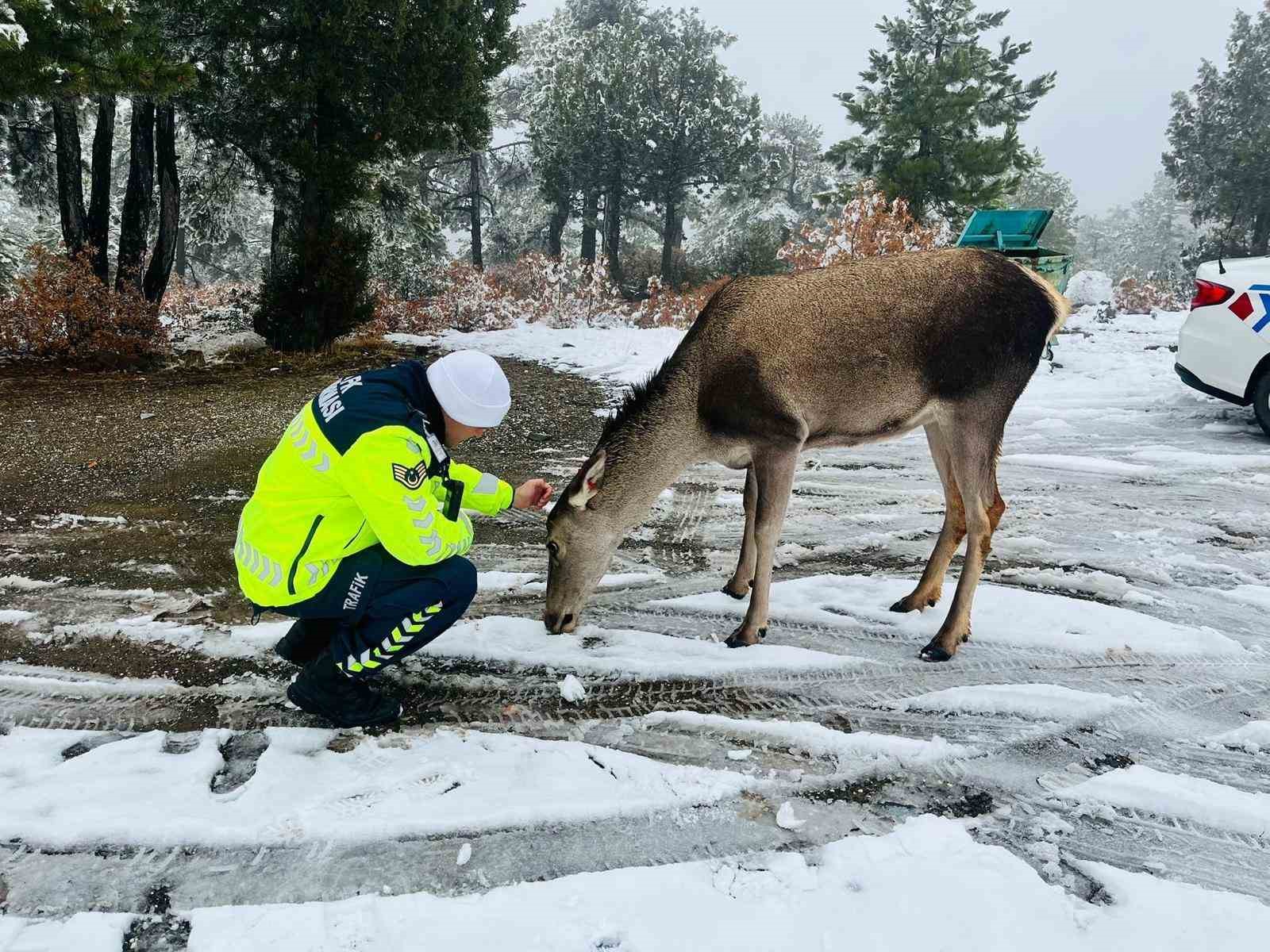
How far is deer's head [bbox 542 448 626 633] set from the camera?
4.32 m

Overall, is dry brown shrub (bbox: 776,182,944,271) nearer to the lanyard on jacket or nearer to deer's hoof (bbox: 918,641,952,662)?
deer's hoof (bbox: 918,641,952,662)

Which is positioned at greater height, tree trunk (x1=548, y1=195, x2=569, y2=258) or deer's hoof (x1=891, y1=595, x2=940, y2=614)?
tree trunk (x1=548, y1=195, x2=569, y2=258)

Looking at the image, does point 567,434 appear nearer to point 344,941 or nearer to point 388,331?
point 344,941

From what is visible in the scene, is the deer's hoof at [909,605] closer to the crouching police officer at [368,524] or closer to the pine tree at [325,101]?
the crouching police officer at [368,524]

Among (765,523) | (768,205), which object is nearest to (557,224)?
(768,205)

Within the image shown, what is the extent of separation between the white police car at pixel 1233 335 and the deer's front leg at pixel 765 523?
20.3 feet

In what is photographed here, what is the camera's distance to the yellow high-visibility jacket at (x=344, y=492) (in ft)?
9.93

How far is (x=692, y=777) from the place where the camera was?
120 inches

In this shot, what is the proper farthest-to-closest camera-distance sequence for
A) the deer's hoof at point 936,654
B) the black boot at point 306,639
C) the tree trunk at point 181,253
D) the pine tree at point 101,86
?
the tree trunk at point 181,253 → the pine tree at point 101,86 → the deer's hoof at point 936,654 → the black boot at point 306,639

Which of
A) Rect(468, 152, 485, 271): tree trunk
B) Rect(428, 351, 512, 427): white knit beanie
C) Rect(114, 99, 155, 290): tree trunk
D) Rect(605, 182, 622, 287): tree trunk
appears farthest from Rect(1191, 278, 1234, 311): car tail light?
Rect(468, 152, 485, 271): tree trunk

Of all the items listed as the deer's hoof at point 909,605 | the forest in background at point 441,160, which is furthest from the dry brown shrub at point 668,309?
the deer's hoof at point 909,605

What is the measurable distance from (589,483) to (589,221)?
1275 inches

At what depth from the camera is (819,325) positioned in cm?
433

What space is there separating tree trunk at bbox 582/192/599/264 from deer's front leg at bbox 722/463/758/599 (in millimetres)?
29358
